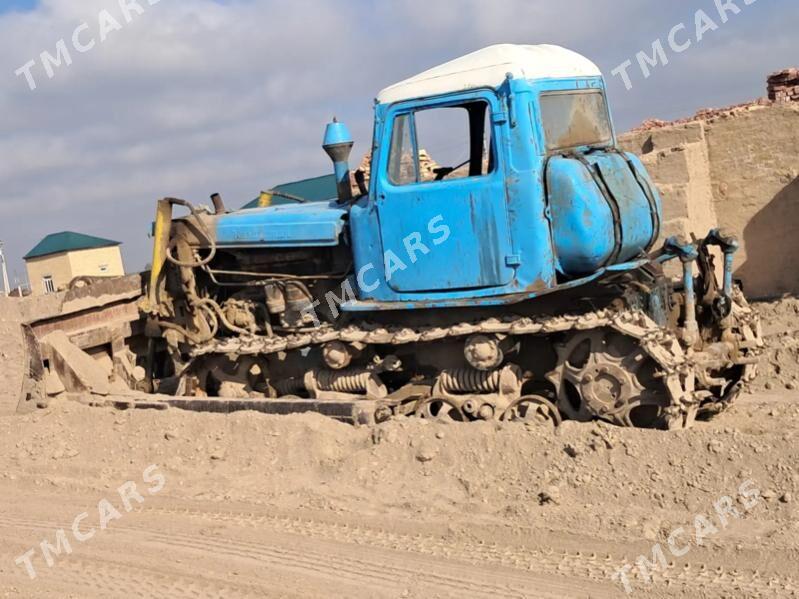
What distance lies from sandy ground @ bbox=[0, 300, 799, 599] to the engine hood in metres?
1.53

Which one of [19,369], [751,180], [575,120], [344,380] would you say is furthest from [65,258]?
[575,120]

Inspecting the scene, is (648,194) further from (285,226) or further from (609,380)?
(285,226)

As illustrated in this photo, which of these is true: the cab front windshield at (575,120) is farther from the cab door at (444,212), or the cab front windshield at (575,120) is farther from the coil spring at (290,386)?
the coil spring at (290,386)

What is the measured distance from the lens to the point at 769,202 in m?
11.8

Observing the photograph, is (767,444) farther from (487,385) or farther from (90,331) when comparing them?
(90,331)

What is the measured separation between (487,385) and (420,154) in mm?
1831

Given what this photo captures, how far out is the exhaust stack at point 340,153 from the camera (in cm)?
775

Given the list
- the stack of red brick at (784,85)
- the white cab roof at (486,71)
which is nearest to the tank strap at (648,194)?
the white cab roof at (486,71)

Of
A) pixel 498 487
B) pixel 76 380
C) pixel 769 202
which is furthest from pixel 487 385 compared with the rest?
pixel 769 202

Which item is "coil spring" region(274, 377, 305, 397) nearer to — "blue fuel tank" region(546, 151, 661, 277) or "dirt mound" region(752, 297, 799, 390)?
"blue fuel tank" region(546, 151, 661, 277)

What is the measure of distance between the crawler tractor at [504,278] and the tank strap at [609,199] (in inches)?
0.8

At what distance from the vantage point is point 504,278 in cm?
662

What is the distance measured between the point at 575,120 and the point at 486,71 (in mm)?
849

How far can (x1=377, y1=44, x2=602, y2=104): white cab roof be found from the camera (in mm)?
6492
